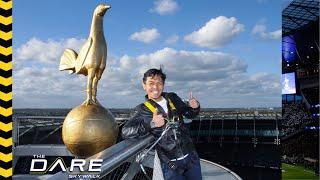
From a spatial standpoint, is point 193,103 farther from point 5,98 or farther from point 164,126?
point 5,98

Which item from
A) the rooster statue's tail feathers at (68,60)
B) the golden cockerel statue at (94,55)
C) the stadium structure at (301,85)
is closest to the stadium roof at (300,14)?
the stadium structure at (301,85)

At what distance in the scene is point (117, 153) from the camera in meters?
2.41

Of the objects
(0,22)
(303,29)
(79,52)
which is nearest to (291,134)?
(303,29)

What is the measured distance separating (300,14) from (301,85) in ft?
7.77

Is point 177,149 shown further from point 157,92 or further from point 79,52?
point 79,52

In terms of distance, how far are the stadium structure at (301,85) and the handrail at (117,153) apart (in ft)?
23.3

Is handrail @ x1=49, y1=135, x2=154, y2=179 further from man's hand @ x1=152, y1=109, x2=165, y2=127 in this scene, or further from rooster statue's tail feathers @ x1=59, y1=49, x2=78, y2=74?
rooster statue's tail feathers @ x1=59, y1=49, x2=78, y2=74

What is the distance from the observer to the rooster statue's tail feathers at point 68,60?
20.8 ft

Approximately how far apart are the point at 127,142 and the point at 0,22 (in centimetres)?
121

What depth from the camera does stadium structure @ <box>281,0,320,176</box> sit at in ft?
32.3

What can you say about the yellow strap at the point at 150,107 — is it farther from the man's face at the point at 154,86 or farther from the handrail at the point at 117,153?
the handrail at the point at 117,153

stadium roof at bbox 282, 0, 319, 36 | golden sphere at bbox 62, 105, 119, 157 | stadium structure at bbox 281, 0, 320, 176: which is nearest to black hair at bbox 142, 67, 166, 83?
golden sphere at bbox 62, 105, 119, 157

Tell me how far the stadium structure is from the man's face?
6.97 m

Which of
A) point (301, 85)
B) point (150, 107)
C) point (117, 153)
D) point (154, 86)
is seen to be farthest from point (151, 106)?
point (301, 85)
